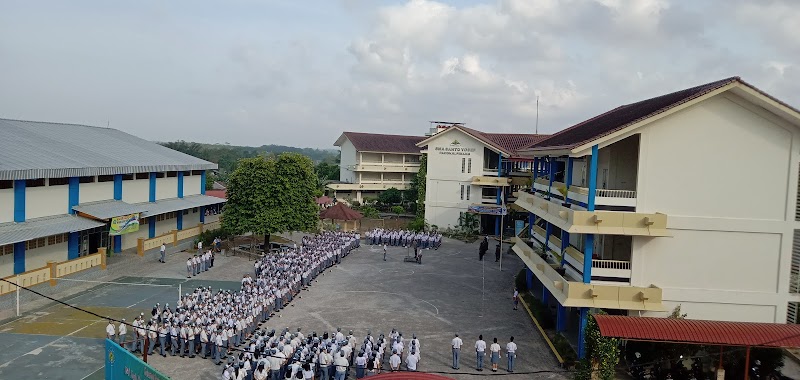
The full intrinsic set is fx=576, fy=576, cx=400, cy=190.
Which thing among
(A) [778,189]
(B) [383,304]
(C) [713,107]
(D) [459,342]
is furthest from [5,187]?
(A) [778,189]

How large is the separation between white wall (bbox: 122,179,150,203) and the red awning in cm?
2401

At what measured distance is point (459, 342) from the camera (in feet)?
51.5

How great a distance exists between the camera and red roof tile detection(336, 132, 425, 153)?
52.8m

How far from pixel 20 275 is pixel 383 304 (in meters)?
12.9

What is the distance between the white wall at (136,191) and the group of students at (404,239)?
513 inches

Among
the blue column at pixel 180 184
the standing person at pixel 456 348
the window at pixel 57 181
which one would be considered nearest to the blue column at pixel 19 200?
the window at pixel 57 181

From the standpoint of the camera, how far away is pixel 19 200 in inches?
861

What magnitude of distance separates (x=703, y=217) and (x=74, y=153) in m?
26.2

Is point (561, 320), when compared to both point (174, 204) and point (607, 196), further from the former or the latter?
point (174, 204)

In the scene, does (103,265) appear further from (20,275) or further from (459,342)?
(459,342)

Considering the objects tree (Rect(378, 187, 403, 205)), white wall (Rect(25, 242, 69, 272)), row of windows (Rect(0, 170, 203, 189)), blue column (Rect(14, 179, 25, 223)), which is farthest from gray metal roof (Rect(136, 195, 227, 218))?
tree (Rect(378, 187, 403, 205))

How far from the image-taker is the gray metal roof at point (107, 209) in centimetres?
2489

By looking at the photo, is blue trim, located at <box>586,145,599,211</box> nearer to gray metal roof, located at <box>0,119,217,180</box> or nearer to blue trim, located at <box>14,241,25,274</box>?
gray metal roof, located at <box>0,119,217,180</box>

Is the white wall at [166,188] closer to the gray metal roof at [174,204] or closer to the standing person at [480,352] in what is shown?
the gray metal roof at [174,204]
